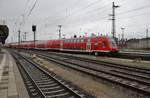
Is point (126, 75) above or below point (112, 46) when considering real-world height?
below

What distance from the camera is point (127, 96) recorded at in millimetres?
8625

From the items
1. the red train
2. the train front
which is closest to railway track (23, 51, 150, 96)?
the train front

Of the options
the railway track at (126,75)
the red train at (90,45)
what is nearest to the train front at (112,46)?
the red train at (90,45)

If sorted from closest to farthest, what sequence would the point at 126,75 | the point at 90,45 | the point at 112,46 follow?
the point at 126,75 < the point at 112,46 < the point at 90,45

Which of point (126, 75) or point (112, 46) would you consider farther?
point (112, 46)

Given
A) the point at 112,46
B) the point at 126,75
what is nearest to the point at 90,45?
the point at 112,46

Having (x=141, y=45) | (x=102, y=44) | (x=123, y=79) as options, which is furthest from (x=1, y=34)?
(x=141, y=45)

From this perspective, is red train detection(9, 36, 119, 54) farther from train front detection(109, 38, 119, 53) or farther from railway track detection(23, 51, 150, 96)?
railway track detection(23, 51, 150, 96)

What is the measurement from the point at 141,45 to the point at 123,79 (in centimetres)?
6023

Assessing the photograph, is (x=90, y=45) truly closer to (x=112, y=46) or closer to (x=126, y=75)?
(x=112, y=46)

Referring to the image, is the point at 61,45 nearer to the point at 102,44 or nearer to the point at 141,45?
the point at 102,44

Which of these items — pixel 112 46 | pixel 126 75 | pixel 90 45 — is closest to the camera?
pixel 126 75

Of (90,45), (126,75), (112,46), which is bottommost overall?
(126,75)

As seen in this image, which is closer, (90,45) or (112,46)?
(112,46)
